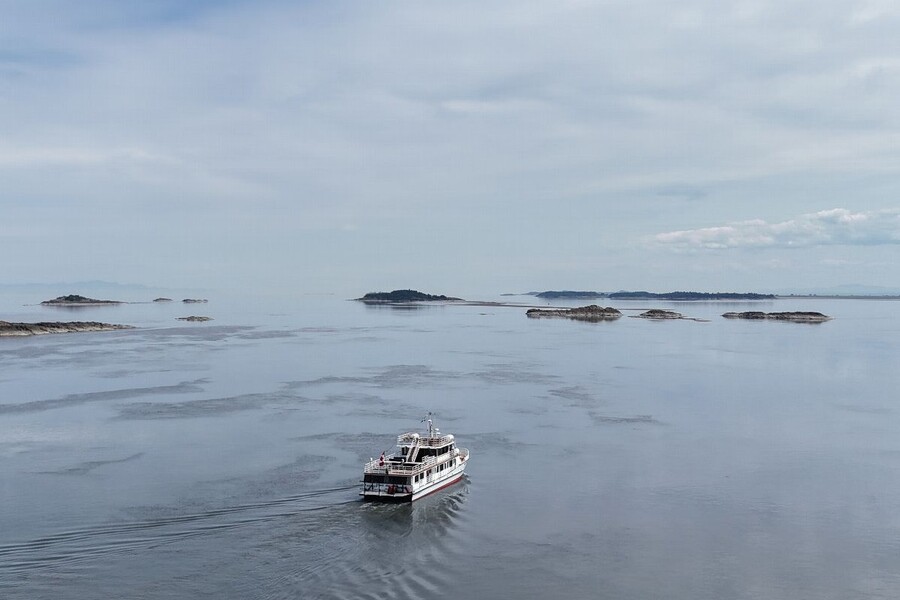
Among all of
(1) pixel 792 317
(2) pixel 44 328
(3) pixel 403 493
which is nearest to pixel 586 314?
(1) pixel 792 317

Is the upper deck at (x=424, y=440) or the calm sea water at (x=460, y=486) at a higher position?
the upper deck at (x=424, y=440)

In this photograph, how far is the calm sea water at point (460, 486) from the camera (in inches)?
864

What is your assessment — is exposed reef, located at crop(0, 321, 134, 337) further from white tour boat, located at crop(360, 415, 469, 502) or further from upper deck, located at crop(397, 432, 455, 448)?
white tour boat, located at crop(360, 415, 469, 502)

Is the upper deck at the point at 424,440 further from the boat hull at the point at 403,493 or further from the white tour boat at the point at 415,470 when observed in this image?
the boat hull at the point at 403,493

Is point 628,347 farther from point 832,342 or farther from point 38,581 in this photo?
point 38,581

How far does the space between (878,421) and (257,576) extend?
1691 inches

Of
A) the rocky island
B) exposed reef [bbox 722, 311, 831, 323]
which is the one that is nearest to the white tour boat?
the rocky island

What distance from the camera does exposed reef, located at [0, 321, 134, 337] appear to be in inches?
4097

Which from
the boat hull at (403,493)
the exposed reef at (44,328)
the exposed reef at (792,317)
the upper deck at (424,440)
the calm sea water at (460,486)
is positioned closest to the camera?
the calm sea water at (460,486)

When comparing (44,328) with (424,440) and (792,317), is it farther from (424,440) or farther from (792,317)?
(792,317)

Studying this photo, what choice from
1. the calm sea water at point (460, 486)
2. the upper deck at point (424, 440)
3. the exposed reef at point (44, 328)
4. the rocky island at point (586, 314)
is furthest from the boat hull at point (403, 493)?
the rocky island at point (586, 314)

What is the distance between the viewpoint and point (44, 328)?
11006 cm

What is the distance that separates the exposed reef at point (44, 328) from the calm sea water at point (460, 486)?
1729 inches

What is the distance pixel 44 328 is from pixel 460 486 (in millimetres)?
101893
